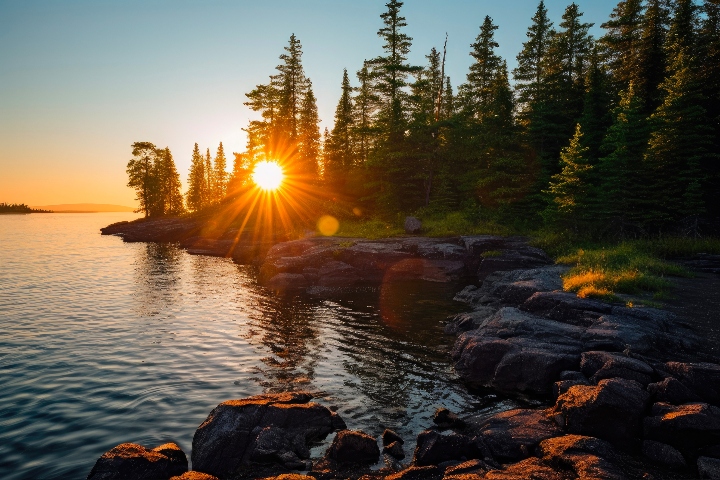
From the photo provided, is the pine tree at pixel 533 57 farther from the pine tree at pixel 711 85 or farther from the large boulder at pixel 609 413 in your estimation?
the large boulder at pixel 609 413

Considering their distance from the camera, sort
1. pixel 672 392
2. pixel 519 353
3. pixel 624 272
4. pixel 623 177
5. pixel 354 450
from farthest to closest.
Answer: pixel 623 177
pixel 624 272
pixel 519 353
pixel 672 392
pixel 354 450

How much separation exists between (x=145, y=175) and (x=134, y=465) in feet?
332

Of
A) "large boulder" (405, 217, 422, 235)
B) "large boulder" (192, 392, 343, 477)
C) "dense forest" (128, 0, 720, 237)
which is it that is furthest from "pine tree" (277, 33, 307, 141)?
"large boulder" (192, 392, 343, 477)

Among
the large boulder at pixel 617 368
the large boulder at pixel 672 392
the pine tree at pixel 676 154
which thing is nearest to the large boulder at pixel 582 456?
the large boulder at pixel 672 392

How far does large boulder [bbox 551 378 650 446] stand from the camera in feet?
28.1

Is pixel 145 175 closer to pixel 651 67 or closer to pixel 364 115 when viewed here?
pixel 364 115

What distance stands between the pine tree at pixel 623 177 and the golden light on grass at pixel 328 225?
25778 mm

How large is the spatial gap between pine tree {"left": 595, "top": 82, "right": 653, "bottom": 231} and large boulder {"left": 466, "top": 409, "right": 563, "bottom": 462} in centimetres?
2630

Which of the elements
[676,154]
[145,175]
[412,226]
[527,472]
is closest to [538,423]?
[527,472]

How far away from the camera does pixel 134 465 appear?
7344mm

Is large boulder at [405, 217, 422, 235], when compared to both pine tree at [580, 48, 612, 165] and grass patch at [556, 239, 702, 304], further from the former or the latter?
pine tree at [580, 48, 612, 165]

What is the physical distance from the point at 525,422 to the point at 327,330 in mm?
10751

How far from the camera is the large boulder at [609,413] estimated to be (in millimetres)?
8570

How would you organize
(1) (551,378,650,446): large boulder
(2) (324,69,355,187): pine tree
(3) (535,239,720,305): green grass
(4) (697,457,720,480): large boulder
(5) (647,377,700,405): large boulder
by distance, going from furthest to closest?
(2) (324,69,355,187): pine tree < (3) (535,239,720,305): green grass < (5) (647,377,700,405): large boulder < (1) (551,378,650,446): large boulder < (4) (697,457,720,480): large boulder
